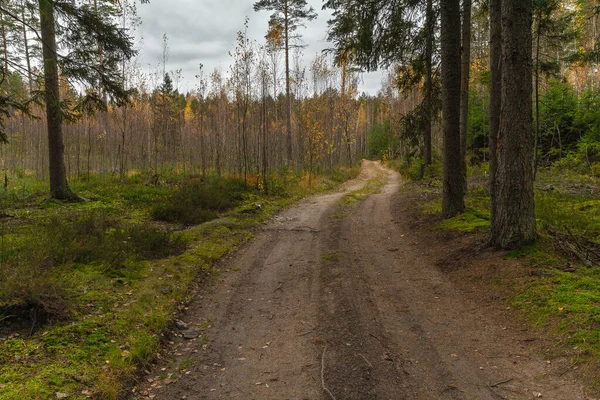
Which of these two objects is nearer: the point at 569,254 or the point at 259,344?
the point at 259,344

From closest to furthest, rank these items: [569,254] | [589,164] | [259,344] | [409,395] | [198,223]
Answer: [409,395]
[259,344]
[569,254]
[198,223]
[589,164]

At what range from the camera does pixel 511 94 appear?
5.77 m

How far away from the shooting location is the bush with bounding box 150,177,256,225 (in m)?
10.6

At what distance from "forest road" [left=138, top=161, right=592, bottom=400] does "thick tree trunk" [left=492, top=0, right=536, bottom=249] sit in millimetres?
1602

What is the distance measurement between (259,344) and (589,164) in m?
19.5

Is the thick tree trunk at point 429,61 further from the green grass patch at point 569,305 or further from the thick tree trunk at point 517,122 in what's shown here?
the green grass patch at point 569,305

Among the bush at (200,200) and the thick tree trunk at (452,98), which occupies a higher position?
the thick tree trunk at (452,98)

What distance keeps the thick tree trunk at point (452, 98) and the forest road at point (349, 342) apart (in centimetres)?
237

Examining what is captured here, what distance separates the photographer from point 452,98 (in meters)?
8.87

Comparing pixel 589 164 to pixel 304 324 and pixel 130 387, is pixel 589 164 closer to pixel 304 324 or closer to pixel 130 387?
pixel 304 324

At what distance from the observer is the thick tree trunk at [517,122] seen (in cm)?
571

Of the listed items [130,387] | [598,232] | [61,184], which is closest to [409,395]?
[130,387]

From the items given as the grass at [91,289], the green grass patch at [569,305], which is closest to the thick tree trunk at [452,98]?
the green grass patch at [569,305]

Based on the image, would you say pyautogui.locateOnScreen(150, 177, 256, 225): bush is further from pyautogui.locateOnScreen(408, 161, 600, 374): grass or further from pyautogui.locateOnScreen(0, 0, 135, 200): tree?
pyautogui.locateOnScreen(408, 161, 600, 374): grass
